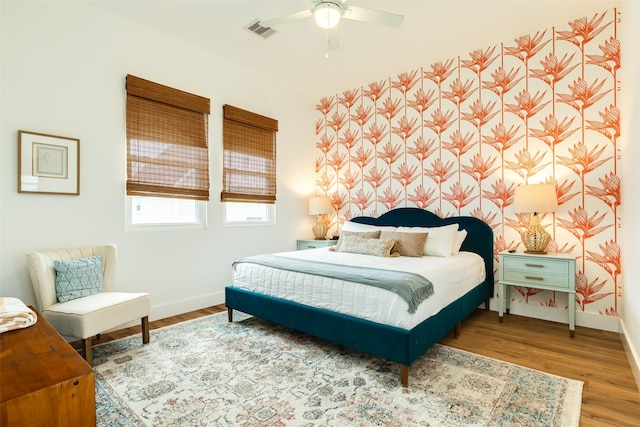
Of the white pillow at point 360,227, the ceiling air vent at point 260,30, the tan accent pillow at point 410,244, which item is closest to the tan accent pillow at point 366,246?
the tan accent pillow at point 410,244

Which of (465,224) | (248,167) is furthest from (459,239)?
(248,167)

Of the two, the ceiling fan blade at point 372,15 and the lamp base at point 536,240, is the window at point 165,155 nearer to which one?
the ceiling fan blade at point 372,15

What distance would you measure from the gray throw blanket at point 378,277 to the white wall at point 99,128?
127cm

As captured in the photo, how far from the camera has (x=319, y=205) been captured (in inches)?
189

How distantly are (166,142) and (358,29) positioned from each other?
2291 millimetres

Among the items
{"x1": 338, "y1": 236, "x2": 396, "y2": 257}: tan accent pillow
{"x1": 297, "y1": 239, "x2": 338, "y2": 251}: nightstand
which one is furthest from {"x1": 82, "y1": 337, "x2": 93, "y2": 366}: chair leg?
{"x1": 297, "y1": 239, "x2": 338, "y2": 251}: nightstand

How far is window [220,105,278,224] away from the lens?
401 cm

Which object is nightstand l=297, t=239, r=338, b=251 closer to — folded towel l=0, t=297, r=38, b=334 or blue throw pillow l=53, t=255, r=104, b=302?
blue throw pillow l=53, t=255, r=104, b=302

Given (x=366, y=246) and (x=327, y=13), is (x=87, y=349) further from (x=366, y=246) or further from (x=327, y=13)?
(x=327, y=13)

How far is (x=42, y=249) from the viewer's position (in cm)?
262

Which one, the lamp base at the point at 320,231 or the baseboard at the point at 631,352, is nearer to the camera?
the baseboard at the point at 631,352

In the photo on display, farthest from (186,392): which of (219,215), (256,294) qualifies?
(219,215)

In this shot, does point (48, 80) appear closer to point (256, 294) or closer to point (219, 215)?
point (219, 215)

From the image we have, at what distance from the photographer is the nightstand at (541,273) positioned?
288 centimetres
